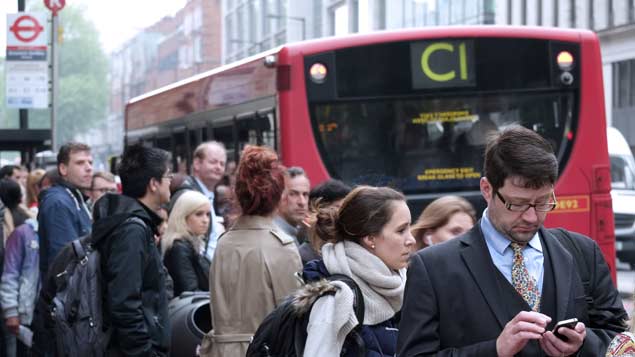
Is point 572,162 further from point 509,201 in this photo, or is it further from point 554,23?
point 554,23

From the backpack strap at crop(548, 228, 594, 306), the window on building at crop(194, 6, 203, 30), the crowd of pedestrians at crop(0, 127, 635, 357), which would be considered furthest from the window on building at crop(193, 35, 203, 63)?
the backpack strap at crop(548, 228, 594, 306)

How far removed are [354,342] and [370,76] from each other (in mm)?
6930

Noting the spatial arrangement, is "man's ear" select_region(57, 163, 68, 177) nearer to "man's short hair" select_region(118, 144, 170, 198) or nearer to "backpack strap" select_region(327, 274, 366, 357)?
"man's short hair" select_region(118, 144, 170, 198)

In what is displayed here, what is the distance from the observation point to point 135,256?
577 centimetres

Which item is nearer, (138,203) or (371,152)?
(138,203)

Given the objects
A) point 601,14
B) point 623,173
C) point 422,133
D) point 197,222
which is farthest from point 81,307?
point 601,14

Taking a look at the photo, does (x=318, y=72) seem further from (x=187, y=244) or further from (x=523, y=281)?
(x=523, y=281)

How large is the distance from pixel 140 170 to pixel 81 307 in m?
0.69

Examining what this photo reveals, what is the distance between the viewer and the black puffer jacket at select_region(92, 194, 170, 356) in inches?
225

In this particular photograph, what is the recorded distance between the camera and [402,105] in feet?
37.1

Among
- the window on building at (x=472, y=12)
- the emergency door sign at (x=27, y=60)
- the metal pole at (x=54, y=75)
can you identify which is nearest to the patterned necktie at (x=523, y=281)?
the emergency door sign at (x=27, y=60)

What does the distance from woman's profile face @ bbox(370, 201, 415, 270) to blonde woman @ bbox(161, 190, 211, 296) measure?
2912mm

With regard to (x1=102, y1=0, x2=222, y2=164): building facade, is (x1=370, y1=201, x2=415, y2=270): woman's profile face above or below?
below

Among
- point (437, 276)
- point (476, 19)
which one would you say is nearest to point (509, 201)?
point (437, 276)
